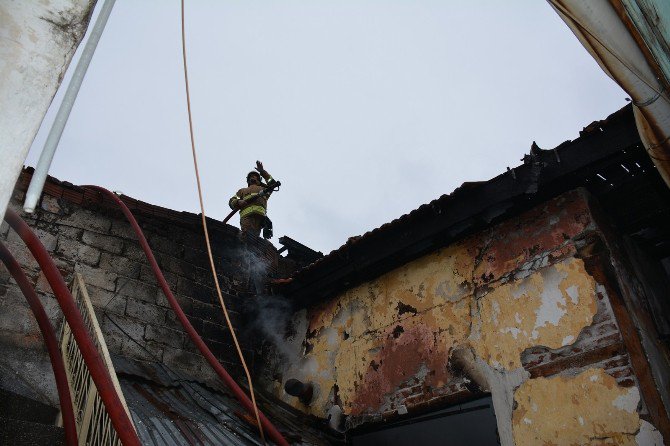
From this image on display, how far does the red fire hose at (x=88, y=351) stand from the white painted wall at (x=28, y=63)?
1056 millimetres

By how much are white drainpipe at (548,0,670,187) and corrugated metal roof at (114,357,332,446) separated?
4212 mm

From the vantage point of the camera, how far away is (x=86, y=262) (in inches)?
227

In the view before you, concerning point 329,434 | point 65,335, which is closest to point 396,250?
point 329,434

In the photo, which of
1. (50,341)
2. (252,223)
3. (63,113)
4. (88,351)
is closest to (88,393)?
(50,341)

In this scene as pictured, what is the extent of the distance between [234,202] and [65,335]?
15.5 ft

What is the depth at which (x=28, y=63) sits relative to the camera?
145 centimetres

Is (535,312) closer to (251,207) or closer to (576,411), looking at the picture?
A: (576,411)

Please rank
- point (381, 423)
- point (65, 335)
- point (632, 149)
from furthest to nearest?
1. point (381, 423)
2. point (632, 149)
3. point (65, 335)

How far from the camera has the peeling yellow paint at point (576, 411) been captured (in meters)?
3.87

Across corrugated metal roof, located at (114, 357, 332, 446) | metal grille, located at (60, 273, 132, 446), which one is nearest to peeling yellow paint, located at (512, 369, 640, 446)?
corrugated metal roof, located at (114, 357, 332, 446)

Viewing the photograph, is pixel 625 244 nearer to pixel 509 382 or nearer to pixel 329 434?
pixel 509 382

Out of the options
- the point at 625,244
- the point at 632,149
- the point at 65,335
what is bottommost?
the point at 65,335

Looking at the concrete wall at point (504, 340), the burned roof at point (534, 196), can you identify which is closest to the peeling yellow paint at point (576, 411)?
the concrete wall at point (504, 340)

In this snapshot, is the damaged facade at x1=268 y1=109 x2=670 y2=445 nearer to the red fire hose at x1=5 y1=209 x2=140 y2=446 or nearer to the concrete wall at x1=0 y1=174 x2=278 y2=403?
the concrete wall at x1=0 y1=174 x2=278 y2=403
